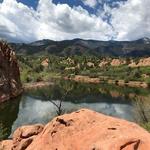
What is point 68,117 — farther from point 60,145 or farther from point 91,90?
point 91,90

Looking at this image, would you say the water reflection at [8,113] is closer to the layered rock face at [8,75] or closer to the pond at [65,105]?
the pond at [65,105]

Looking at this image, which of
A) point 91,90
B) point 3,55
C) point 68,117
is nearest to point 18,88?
point 3,55

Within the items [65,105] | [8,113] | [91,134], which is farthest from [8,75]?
[91,134]

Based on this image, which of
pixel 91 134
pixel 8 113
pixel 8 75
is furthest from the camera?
pixel 8 75

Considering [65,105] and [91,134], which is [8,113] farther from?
[91,134]

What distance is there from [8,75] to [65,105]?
35.6 m

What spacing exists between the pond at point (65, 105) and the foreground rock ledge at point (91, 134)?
26.8 metres

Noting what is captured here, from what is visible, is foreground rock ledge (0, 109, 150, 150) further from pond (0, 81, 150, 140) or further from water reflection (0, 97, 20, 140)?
water reflection (0, 97, 20, 140)

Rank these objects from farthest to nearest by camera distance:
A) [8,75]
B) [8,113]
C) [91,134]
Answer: [8,75] → [8,113] → [91,134]

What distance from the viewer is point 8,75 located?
467 feet

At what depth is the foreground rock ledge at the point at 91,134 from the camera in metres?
17.0

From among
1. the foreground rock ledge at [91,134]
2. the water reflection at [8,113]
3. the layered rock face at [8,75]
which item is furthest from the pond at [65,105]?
the foreground rock ledge at [91,134]

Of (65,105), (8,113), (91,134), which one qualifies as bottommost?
(65,105)

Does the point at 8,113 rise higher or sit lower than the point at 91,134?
lower
